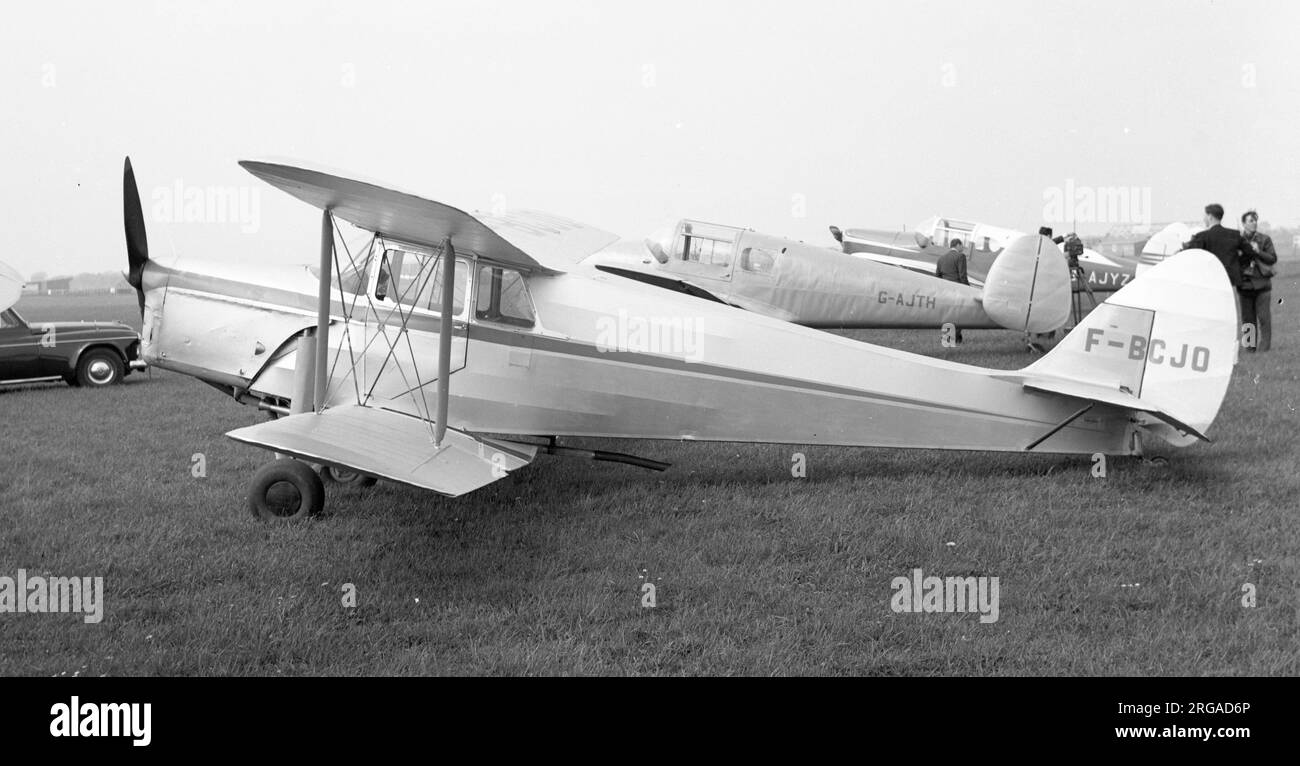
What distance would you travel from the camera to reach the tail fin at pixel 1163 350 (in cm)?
574

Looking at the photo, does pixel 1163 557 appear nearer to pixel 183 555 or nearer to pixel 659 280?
pixel 183 555

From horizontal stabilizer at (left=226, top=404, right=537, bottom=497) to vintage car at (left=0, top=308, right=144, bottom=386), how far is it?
7763 millimetres

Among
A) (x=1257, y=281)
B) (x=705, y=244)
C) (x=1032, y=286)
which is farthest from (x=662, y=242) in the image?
(x=1257, y=281)

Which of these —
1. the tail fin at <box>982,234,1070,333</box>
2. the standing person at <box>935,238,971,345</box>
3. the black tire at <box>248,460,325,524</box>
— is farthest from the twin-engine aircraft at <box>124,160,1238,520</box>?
the standing person at <box>935,238,971,345</box>

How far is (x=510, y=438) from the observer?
21.4 ft

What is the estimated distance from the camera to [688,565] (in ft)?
15.9

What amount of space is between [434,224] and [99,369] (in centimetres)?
962

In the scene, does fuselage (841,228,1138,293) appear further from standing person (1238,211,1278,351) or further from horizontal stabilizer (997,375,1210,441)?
horizontal stabilizer (997,375,1210,441)

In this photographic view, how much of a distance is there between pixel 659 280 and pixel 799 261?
202 centimetres

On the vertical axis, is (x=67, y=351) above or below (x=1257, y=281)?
below

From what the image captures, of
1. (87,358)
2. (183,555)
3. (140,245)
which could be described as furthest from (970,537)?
(87,358)

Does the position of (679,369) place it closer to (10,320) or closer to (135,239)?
(135,239)

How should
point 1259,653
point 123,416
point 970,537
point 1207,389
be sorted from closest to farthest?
point 1259,653 → point 970,537 → point 1207,389 → point 123,416

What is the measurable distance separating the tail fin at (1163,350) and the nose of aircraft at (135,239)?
6248 millimetres
